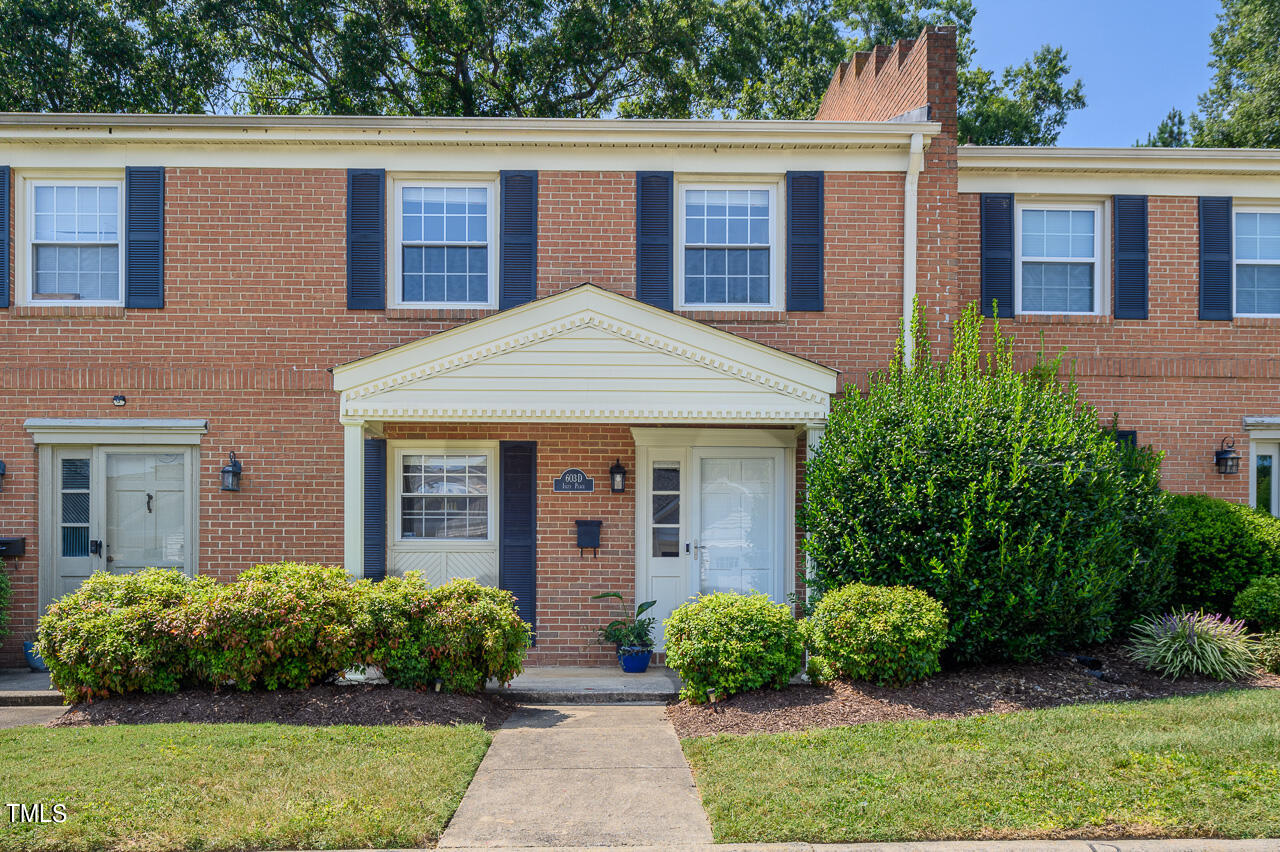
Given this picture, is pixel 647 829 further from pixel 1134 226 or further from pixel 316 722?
pixel 1134 226

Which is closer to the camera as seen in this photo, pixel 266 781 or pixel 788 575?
pixel 266 781

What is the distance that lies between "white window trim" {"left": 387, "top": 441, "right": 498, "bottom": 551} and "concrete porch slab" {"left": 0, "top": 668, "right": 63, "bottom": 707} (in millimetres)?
3360

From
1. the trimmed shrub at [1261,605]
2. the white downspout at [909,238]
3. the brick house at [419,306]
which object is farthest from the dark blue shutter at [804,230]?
the trimmed shrub at [1261,605]

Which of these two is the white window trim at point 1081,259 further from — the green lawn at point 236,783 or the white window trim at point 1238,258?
the green lawn at point 236,783

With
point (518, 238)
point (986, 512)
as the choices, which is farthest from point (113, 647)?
point (986, 512)

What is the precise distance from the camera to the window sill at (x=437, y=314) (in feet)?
30.3

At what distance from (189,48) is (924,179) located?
14800 millimetres

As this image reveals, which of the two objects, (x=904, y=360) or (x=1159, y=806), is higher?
(x=904, y=360)

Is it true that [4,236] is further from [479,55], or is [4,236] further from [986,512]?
[479,55]

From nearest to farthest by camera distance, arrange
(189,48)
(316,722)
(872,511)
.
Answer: (316,722)
(872,511)
(189,48)

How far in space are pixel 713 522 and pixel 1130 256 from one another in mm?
5824

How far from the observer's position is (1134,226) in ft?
32.5

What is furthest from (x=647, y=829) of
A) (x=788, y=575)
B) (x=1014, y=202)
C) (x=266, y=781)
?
(x=1014, y=202)

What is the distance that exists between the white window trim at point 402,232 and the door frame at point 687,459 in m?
2.34
